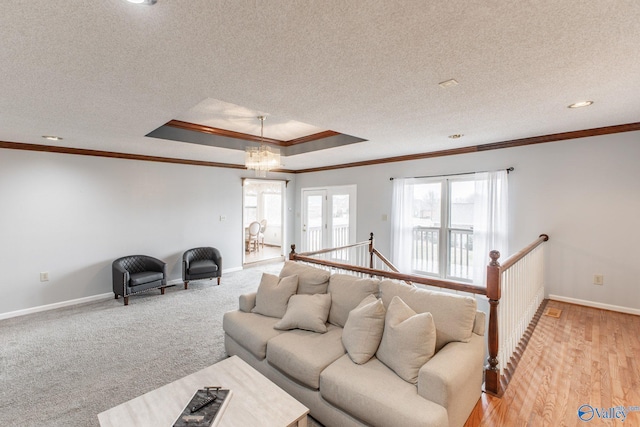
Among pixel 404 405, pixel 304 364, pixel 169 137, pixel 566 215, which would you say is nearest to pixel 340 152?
pixel 169 137

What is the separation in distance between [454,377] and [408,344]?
0.29 m

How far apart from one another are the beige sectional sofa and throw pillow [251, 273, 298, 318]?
0.05 metres

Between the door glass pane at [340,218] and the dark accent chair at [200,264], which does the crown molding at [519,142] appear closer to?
the door glass pane at [340,218]

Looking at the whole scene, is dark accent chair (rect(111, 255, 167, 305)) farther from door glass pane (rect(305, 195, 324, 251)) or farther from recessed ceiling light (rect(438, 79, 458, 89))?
recessed ceiling light (rect(438, 79, 458, 89))

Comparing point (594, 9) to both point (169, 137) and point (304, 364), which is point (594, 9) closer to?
point (304, 364)

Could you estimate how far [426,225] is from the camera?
16.7 feet

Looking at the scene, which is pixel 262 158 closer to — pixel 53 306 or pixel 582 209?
pixel 53 306

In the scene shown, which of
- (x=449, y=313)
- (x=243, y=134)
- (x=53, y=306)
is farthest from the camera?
(x=243, y=134)

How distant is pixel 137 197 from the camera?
16.3 feet

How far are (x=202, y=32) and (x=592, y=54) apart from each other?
2.29 m

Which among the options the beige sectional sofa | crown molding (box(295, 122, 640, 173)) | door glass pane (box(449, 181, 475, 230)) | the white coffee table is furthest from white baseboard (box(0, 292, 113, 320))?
door glass pane (box(449, 181, 475, 230))

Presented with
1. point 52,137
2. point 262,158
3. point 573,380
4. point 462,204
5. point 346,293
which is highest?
point 52,137

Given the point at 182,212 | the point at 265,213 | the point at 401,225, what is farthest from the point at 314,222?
the point at 265,213

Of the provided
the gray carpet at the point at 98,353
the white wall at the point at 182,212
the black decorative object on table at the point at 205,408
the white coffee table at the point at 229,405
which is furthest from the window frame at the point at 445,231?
the black decorative object on table at the point at 205,408
